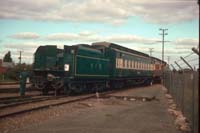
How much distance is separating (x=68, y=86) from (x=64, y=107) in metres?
6.45

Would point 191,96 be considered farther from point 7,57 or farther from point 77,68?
point 7,57

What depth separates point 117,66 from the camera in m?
30.9

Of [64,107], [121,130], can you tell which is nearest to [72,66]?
[64,107]

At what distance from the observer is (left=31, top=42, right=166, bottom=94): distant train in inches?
925

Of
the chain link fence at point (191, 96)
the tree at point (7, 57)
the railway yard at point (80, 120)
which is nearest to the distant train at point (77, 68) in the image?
the railway yard at point (80, 120)

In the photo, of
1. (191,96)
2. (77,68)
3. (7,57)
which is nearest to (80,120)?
(191,96)

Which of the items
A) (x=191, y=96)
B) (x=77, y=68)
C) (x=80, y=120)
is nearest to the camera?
(x=191, y=96)

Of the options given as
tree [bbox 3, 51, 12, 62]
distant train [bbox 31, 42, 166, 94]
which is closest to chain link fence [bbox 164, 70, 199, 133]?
distant train [bbox 31, 42, 166, 94]

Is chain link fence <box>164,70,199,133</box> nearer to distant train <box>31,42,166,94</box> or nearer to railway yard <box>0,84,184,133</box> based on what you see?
railway yard <box>0,84,184,133</box>

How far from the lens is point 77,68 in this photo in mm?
23891

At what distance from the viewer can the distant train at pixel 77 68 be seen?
23484 mm

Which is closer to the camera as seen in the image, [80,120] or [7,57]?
[80,120]

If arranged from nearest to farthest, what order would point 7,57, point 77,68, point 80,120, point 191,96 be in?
point 191,96 → point 80,120 → point 77,68 → point 7,57

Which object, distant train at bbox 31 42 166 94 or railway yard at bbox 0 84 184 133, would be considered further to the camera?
distant train at bbox 31 42 166 94
